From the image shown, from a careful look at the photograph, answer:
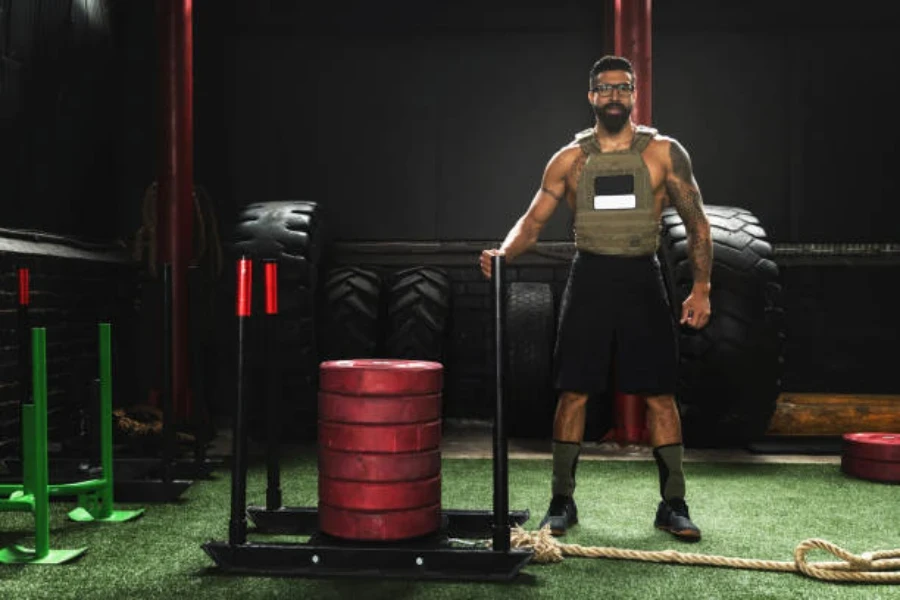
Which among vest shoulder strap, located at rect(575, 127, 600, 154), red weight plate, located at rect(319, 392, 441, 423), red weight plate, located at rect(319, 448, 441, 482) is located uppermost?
vest shoulder strap, located at rect(575, 127, 600, 154)

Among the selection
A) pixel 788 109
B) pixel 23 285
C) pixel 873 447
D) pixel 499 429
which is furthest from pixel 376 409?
pixel 788 109

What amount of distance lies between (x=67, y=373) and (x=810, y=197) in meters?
4.67

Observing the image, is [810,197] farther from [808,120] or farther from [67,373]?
[67,373]

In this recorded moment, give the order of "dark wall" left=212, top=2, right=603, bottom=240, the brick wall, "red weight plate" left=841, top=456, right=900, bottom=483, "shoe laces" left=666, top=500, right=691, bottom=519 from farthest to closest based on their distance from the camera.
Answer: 1. "dark wall" left=212, top=2, right=603, bottom=240
2. the brick wall
3. "red weight plate" left=841, top=456, right=900, bottom=483
4. "shoe laces" left=666, top=500, right=691, bottom=519

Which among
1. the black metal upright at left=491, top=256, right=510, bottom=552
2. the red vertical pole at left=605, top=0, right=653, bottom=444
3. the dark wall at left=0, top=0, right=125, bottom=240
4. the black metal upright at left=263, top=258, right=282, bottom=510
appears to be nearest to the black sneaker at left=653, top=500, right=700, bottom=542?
the black metal upright at left=491, top=256, right=510, bottom=552

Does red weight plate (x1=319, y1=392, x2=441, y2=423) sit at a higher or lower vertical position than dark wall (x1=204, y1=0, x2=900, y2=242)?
lower

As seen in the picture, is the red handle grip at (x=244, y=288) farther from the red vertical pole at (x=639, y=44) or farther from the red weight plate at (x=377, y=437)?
the red vertical pole at (x=639, y=44)

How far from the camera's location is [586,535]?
3102mm

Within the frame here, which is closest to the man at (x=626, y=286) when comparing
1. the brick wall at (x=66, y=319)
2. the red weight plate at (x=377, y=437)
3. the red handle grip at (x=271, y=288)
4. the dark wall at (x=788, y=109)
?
the red weight plate at (x=377, y=437)

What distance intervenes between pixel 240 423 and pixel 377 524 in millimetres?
486

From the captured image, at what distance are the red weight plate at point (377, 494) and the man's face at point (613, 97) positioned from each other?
1441 millimetres

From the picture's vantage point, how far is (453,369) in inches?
238

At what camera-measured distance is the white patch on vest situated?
3.20 metres

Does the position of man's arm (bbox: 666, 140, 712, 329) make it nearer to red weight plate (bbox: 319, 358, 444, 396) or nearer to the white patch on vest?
the white patch on vest
